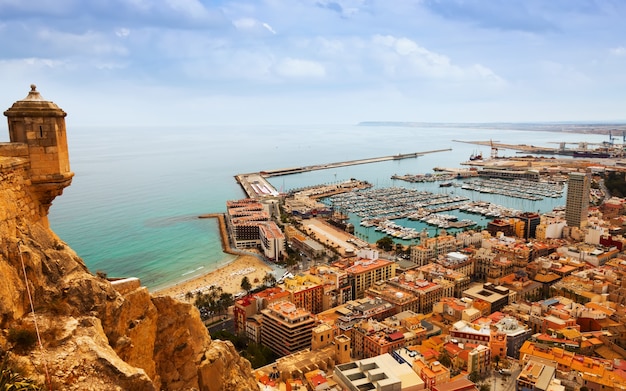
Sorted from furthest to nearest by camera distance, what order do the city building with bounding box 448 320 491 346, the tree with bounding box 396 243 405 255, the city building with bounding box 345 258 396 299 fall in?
the tree with bounding box 396 243 405 255 → the city building with bounding box 345 258 396 299 → the city building with bounding box 448 320 491 346

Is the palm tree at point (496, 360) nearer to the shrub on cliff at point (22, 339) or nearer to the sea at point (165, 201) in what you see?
the sea at point (165, 201)

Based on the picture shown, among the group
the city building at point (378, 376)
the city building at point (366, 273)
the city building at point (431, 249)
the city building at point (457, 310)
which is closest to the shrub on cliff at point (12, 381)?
the city building at point (378, 376)

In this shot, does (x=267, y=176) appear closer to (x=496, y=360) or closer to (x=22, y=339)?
(x=496, y=360)

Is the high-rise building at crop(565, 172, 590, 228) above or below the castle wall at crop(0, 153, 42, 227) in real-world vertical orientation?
below

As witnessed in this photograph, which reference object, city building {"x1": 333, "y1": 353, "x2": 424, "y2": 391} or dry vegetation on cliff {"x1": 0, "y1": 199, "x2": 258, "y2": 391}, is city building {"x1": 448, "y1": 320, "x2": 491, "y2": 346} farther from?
dry vegetation on cliff {"x1": 0, "y1": 199, "x2": 258, "y2": 391}

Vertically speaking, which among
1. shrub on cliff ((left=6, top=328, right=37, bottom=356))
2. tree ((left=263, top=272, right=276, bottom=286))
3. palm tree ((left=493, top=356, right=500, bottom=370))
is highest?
shrub on cliff ((left=6, top=328, right=37, bottom=356))

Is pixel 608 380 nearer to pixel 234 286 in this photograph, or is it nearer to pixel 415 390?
pixel 415 390

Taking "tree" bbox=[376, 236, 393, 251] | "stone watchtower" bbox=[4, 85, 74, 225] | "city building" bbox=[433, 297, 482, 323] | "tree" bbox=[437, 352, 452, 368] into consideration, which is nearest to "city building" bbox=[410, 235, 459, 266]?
"tree" bbox=[376, 236, 393, 251]
